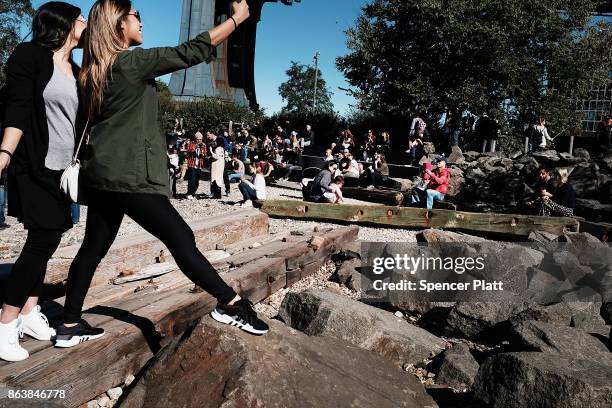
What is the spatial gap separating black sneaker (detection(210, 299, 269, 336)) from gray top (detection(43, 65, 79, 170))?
1064mm

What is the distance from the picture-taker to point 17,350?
7.72ft

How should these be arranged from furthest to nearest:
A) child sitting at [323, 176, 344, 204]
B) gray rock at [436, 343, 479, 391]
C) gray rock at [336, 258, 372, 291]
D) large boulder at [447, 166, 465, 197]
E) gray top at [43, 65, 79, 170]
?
large boulder at [447, 166, 465, 197] → child sitting at [323, 176, 344, 204] → gray rock at [336, 258, 372, 291] → gray rock at [436, 343, 479, 391] → gray top at [43, 65, 79, 170]

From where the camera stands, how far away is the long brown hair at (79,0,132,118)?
2.45 metres

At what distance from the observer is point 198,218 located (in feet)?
24.9

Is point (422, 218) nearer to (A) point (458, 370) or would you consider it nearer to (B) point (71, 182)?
(A) point (458, 370)

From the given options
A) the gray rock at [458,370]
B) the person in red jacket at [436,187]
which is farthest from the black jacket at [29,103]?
the person in red jacket at [436,187]

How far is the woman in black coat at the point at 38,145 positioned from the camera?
2.47 metres

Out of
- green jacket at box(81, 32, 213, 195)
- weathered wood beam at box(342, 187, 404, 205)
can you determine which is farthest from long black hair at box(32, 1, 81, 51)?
weathered wood beam at box(342, 187, 404, 205)

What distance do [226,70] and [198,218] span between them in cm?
3772

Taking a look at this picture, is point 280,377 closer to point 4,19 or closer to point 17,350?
point 17,350

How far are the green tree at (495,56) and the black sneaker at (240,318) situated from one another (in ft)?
65.2

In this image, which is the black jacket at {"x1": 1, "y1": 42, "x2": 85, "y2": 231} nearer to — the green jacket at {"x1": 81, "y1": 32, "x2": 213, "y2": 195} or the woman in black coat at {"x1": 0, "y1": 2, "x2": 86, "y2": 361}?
the woman in black coat at {"x1": 0, "y1": 2, "x2": 86, "y2": 361}

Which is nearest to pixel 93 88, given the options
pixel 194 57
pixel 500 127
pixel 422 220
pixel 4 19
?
pixel 194 57

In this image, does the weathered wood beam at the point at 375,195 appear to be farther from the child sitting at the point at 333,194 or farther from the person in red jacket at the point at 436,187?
the child sitting at the point at 333,194
